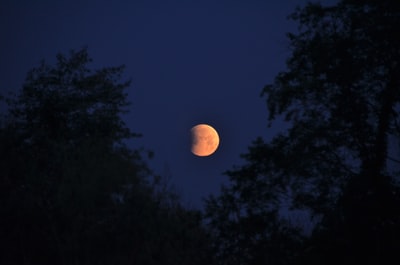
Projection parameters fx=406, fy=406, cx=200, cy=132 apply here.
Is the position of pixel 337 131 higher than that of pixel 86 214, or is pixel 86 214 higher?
pixel 337 131

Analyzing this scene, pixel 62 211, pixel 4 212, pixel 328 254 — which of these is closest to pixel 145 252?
pixel 62 211

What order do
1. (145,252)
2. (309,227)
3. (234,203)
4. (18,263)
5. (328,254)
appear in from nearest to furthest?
(18,263) → (145,252) → (328,254) → (309,227) → (234,203)

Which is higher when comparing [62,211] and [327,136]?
[327,136]

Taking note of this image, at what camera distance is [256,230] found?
10719 mm

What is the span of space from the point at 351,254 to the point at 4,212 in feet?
25.0

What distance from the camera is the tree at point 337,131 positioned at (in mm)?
10203

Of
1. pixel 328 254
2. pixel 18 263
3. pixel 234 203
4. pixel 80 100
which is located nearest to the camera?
pixel 18 263

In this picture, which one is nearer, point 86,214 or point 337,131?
point 86,214

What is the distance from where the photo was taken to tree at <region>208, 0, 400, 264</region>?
402 inches

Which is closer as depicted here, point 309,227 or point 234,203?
point 309,227

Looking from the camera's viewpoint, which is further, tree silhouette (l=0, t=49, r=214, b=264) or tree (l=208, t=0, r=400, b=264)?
tree (l=208, t=0, r=400, b=264)

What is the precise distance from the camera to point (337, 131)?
11.1 meters

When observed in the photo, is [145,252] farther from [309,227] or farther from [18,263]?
[309,227]

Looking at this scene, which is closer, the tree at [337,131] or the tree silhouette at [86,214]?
the tree silhouette at [86,214]
